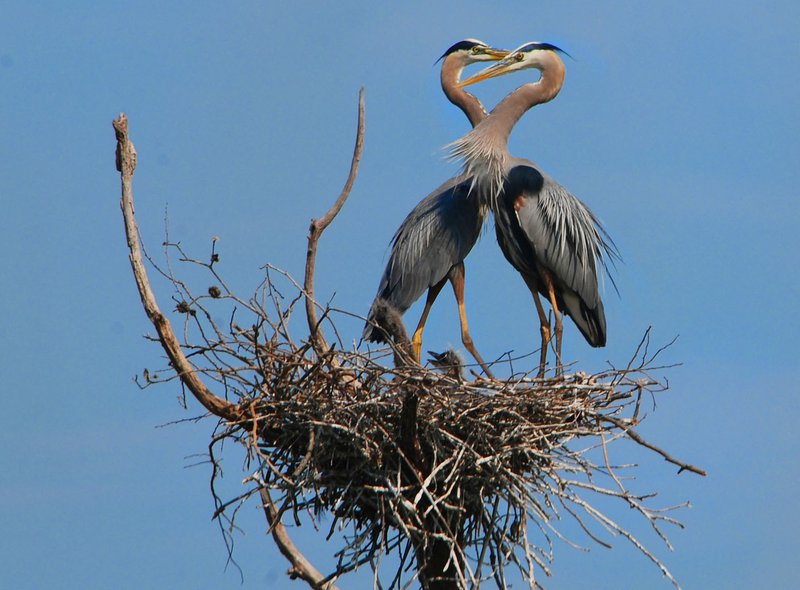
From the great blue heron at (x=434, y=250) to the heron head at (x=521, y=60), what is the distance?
1154 mm

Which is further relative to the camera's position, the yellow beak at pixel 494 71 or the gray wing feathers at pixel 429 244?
the yellow beak at pixel 494 71

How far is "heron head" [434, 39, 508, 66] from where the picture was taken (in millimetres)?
11016

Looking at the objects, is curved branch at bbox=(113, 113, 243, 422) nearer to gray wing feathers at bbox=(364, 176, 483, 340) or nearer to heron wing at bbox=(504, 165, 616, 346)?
gray wing feathers at bbox=(364, 176, 483, 340)

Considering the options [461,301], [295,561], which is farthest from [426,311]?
[295,561]

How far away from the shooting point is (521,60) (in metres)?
10.8

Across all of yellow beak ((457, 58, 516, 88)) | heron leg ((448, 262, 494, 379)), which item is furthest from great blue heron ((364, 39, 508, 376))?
yellow beak ((457, 58, 516, 88))

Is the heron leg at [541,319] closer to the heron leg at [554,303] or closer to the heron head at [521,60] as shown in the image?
the heron leg at [554,303]

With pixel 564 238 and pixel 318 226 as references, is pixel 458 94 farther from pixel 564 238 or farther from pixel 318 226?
pixel 318 226

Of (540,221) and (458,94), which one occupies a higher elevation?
(458,94)

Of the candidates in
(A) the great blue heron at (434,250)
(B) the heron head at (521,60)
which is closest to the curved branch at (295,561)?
(A) the great blue heron at (434,250)

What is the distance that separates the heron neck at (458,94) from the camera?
35.2 feet

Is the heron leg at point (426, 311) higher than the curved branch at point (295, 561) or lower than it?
higher

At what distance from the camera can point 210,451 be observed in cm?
701

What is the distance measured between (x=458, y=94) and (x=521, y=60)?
1.89 ft
